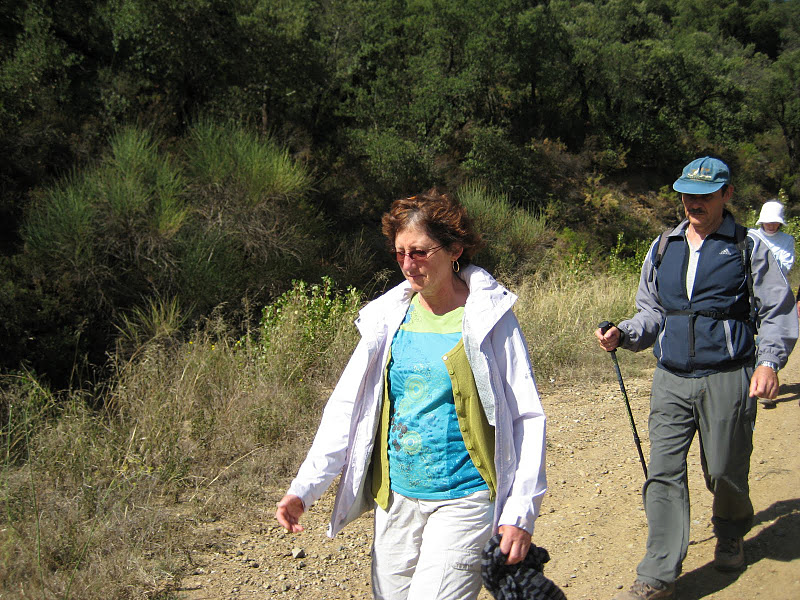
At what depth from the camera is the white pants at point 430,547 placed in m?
2.29

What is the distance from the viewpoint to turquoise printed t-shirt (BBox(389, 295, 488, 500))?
2393 millimetres

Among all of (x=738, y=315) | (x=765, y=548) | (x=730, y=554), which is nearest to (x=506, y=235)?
(x=765, y=548)

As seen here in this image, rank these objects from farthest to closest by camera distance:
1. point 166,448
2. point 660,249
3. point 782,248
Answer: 1. point 782,248
2. point 166,448
3. point 660,249

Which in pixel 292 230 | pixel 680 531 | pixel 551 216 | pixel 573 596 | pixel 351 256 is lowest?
pixel 551 216

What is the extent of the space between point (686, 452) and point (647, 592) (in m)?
0.66

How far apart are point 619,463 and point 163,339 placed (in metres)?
5.74

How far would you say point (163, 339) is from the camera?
8984 mm

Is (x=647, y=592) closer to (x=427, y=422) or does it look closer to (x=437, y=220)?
(x=427, y=422)

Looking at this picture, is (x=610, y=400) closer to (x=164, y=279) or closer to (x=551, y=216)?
(x=164, y=279)

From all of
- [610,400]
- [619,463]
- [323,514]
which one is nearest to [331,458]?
[323,514]

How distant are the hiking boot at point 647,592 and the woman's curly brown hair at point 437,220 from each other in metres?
1.80

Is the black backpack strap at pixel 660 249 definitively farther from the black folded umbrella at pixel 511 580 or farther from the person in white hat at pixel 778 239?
the person in white hat at pixel 778 239

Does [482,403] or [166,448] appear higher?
[482,403]

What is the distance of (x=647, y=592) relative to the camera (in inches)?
133
